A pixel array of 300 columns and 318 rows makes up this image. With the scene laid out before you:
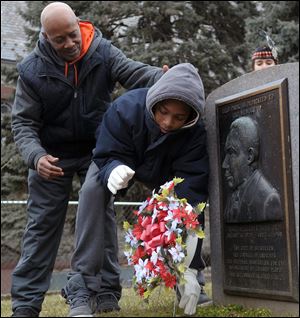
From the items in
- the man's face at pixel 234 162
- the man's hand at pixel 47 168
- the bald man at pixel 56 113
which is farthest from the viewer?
the bald man at pixel 56 113

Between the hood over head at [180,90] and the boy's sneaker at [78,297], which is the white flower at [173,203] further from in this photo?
the boy's sneaker at [78,297]

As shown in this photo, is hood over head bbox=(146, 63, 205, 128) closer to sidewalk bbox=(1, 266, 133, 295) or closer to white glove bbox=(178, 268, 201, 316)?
white glove bbox=(178, 268, 201, 316)

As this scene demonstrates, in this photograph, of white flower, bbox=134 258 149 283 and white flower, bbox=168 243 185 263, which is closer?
white flower, bbox=168 243 185 263

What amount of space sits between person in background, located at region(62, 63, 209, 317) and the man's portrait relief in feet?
0.53

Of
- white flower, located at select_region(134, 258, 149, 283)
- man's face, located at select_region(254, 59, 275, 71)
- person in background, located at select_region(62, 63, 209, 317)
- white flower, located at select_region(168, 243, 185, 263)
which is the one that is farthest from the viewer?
man's face, located at select_region(254, 59, 275, 71)

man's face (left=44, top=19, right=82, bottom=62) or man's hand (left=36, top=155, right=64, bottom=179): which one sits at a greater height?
man's face (left=44, top=19, right=82, bottom=62)

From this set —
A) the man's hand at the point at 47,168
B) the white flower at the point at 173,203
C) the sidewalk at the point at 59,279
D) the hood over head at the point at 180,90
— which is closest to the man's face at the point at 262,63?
the hood over head at the point at 180,90

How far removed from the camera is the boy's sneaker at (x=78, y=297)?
3270 mm

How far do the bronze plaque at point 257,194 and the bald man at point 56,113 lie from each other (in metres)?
0.72

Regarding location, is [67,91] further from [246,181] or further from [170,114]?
[246,181]

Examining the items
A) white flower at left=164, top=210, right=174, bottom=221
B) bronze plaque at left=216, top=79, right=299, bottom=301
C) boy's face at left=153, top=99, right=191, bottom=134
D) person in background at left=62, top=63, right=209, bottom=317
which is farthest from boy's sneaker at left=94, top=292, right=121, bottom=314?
boy's face at left=153, top=99, right=191, bottom=134

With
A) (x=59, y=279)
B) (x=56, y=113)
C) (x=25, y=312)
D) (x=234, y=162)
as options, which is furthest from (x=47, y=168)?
(x=59, y=279)

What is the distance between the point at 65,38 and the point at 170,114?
90 centimetres

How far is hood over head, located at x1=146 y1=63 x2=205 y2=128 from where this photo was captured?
3.33 m
